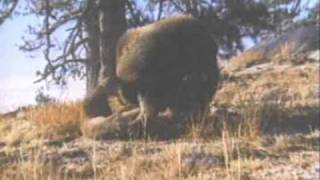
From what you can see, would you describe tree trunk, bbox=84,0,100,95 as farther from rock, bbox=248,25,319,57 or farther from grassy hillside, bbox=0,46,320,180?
rock, bbox=248,25,319,57

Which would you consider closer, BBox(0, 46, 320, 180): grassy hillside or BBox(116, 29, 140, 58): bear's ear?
BBox(0, 46, 320, 180): grassy hillside

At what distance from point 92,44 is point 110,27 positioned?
1307 millimetres

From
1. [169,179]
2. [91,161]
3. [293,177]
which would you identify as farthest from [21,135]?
[293,177]

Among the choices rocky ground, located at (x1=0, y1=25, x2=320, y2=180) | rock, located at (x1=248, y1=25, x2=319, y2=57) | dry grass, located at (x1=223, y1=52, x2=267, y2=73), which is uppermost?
rock, located at (x1=248, y1=25, x2=319, y2=57)

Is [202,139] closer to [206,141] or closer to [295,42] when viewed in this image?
[206,141]

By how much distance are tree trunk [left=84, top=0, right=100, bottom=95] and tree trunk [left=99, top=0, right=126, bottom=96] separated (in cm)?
31

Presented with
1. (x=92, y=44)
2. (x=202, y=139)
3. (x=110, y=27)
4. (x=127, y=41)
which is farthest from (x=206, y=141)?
(x=92, y=44)

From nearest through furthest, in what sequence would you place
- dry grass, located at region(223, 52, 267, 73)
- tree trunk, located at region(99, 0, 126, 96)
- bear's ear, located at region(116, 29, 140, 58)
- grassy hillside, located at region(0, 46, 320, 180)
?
grassy hillside, located at region(0, 46, 320, 180) < bear's ear, located at region(116, 29, 140, 58) < tree trunk, located at region(99, 0, 126, 96) < dry grass, located at region(223, 52, 267, 73)

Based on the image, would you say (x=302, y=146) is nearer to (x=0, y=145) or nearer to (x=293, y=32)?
(x=0, y=145)

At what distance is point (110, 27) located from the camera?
1401 centimetres

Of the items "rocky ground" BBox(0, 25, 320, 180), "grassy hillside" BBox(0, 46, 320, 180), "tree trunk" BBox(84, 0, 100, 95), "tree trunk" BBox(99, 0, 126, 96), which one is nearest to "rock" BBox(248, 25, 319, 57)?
"rocky ground" BBox(0, 25, 320, 180)

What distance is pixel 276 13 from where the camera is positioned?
14016 millimetres

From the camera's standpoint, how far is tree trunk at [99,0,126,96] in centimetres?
1386

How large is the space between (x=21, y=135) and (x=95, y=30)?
3.68m
